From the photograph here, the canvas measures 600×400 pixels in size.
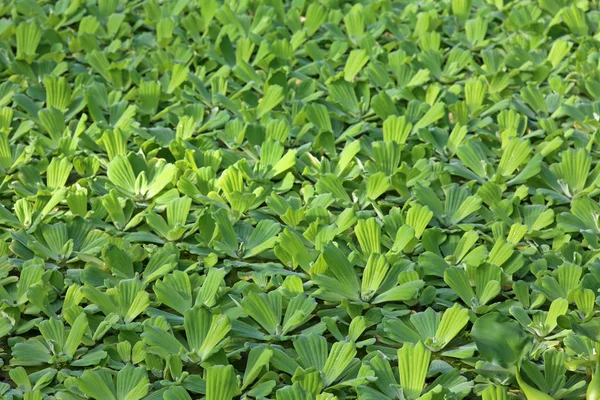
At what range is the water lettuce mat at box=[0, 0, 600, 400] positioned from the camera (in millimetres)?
1372

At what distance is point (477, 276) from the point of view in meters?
1.53

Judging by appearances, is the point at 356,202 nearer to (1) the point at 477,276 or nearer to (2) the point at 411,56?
(1) the point at 477,276

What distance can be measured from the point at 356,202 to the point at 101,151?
1.98 ft

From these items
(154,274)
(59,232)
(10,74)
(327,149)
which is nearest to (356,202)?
(327,149)

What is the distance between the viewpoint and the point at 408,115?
199 cm

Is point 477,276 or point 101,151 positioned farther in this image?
point 101,151

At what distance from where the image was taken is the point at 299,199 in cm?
173

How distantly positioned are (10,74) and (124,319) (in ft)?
3.24

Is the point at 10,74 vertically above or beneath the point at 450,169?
above

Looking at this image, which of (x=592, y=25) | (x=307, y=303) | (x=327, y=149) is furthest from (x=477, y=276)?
(x=592, y=25)

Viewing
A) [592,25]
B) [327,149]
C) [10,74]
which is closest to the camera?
[327,149]

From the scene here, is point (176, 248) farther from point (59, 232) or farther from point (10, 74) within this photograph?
point (10, 74)

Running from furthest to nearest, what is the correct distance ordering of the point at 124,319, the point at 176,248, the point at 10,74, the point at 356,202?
the point at 10,74, the point at 356,202, the point at 176,248, the point at 124,319

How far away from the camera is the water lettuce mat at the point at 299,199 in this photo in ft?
4.50
